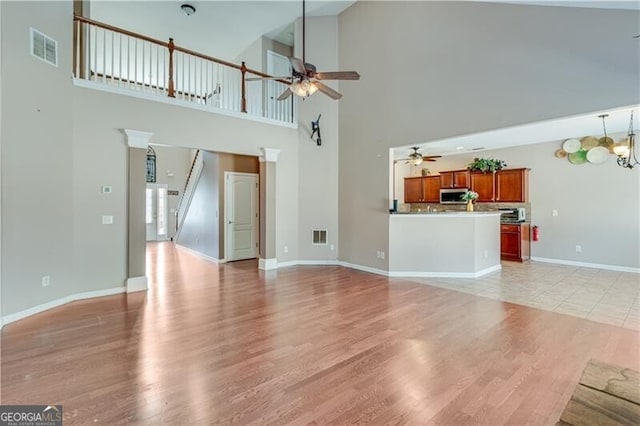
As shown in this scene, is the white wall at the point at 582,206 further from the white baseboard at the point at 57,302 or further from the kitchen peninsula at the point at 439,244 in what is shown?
the white baseboard at the point at 57,302

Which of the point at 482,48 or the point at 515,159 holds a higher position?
the point at 482,48

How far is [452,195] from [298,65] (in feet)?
20.1

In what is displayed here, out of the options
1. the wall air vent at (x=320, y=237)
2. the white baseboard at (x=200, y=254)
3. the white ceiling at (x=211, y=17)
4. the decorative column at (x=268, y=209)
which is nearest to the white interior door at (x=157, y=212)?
the white baseboard at (x=200, y=254)

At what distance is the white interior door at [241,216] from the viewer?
7.10 m

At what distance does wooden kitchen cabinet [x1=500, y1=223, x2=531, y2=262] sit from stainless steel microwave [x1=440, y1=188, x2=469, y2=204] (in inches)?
49.2

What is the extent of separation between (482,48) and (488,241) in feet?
11.0

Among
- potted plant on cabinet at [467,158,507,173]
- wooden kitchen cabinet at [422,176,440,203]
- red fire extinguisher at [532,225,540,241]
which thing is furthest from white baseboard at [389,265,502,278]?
wooden kitchen cabinet at [422,176,440,203]

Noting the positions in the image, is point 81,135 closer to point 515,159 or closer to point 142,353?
point 142,353

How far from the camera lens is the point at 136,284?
4.70 metres

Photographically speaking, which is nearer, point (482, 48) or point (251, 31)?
point (482, 48)

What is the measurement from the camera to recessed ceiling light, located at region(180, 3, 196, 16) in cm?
640

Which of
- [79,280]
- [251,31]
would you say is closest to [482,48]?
[251,31]

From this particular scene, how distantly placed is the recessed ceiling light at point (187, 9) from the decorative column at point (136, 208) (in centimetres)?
348

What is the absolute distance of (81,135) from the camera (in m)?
4.25
